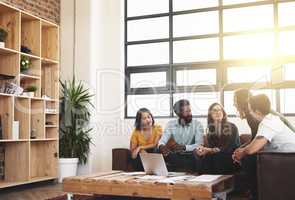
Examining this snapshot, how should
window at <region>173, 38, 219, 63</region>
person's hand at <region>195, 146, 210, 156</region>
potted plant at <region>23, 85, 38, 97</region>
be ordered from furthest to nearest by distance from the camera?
window at <region>173, 38, 219, 63</region>, potted plant at <region>23, 85, 38, 97</region>, person's hand at <region>195, 146, 210, 156</region>

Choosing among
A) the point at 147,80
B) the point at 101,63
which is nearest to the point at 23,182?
the point at 101,63

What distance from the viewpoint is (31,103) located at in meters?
5.42

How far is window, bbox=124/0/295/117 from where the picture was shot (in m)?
5.53

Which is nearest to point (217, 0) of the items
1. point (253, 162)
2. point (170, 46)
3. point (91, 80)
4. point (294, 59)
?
point (170, 46)

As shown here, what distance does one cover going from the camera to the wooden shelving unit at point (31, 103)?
16.3ft

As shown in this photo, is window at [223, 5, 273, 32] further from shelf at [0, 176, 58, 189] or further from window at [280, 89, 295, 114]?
shelf at [0, 176, 58, 189]

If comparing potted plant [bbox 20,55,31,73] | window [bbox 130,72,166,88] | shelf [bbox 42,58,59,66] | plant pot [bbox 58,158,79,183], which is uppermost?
shelf [bbox 42,58,59,66]

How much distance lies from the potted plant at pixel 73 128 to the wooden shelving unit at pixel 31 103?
17 cm

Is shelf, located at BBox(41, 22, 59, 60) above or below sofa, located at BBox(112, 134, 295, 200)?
above

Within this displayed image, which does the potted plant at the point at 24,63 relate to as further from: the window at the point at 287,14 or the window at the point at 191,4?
the window at the point at 287,14

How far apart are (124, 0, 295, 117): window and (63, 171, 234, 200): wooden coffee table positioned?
7.95 feet

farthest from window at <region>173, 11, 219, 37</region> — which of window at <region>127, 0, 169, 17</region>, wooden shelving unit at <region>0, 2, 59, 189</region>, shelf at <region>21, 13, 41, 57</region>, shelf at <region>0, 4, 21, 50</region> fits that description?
shelf at <region>0, 4, 21, 50</region>

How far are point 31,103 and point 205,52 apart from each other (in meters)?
2.75

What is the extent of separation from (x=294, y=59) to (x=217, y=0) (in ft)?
4.87
